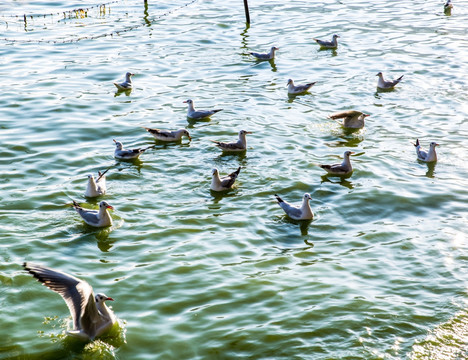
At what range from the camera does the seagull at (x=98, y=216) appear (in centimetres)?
1300

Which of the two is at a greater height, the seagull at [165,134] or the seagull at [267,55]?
the seagull at [267,55]

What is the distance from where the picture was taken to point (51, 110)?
1995 cm

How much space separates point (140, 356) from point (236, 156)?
8.16 metres

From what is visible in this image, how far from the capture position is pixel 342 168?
1575 centimetres

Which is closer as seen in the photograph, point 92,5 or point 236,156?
point 236,156

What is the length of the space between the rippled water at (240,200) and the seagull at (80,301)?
24 centimetres

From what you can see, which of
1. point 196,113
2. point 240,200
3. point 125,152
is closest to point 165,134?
point 125,152

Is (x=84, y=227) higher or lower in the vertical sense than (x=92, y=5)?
lower

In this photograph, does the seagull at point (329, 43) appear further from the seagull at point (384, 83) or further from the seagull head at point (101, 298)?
the seagull head at point (101, 298)

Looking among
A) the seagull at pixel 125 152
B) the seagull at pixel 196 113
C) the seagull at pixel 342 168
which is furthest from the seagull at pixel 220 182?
the seagull at pixel 196 113

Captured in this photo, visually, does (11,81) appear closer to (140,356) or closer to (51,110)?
(51,110)

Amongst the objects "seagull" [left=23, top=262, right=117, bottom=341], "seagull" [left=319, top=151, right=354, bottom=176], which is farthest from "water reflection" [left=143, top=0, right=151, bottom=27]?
"seagull" [left=23, top=262, right=117, bottom=341]

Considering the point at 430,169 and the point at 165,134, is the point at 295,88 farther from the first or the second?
the point at 430,169

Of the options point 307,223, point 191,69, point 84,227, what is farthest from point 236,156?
point 191,69
